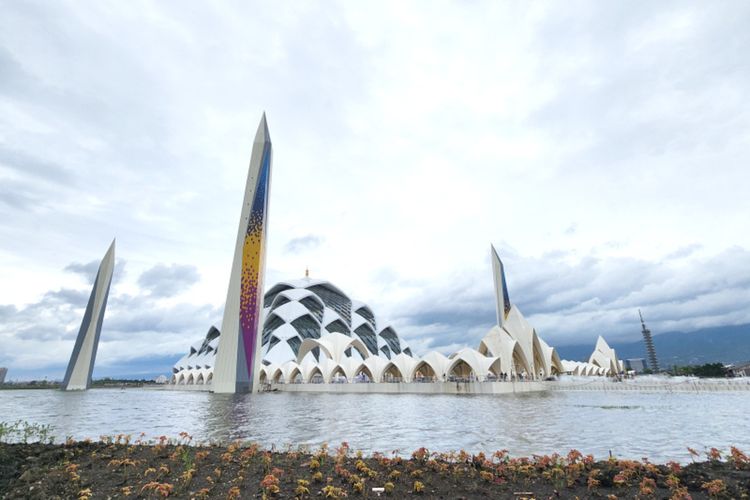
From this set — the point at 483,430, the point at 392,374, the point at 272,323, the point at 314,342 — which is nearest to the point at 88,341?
the point at 314,342

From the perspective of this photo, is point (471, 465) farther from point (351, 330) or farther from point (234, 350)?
point (351, 330)

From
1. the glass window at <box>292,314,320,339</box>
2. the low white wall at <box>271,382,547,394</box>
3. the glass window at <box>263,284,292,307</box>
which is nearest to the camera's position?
the low white wall at <box>271,382,547,394</box>

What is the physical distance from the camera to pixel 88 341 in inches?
2064

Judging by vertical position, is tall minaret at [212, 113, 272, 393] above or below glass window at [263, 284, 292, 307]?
below

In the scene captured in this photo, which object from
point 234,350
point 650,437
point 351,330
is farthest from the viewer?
point 351,330

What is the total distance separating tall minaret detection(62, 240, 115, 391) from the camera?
171ft

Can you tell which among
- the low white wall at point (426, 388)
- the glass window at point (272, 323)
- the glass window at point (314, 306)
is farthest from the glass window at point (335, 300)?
the low white wall at point (426, 388)

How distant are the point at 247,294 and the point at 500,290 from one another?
3949 centimetres

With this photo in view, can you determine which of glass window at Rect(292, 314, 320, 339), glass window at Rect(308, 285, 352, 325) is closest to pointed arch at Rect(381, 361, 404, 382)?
glass window at Rect(292, 314, 320, 339)

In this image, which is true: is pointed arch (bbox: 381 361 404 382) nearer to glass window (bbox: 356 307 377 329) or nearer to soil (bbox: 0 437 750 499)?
glass window (bbox: 356 307 377 329)

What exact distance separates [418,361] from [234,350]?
66.5 feet

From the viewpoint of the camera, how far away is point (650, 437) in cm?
1225

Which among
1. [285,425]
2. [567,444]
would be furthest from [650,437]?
[285,425]

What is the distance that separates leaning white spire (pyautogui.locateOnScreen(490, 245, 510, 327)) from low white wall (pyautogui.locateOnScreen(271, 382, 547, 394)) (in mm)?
16772
